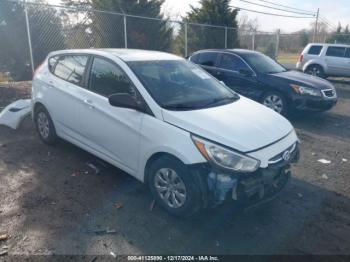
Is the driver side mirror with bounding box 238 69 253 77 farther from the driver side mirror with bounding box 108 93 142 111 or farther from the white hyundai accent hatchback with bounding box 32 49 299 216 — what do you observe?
the driver side mirror with bounding box 108 93 142 111

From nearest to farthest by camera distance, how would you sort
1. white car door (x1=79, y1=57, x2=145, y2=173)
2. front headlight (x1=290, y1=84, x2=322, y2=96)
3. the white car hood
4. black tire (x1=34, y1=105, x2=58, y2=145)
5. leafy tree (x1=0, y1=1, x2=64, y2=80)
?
the white car hood
white car door (x1=79, y1=57, x2=145, y2=173)
black tire (x1=34, y1=105, x2=58, y2=145)
front headlight (x1=290, y1=84, x2=322, y2=96)
leafy tree (x1=0, y1=1, x2=64, y2=80)

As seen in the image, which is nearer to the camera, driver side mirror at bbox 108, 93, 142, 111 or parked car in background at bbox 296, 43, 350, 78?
driver side mirror at bbox 108, 93, 142, 111

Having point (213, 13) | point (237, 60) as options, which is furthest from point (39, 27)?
point (213, 13)

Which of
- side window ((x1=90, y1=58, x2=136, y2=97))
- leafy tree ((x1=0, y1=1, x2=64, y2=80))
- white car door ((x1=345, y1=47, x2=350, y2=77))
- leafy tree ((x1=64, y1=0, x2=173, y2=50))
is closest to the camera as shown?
side window ((x1=90, y1=58, x2=136, y2=97))

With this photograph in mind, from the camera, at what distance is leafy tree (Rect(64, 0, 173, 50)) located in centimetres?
1237

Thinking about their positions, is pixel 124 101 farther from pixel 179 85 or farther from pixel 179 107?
pixel 179 85

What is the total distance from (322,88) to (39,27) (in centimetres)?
884

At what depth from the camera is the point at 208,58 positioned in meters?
8.98

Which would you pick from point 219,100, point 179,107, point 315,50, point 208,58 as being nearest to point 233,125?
point 179,107

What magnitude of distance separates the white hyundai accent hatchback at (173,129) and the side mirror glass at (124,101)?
11 millimetres

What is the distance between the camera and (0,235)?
3.10 metres

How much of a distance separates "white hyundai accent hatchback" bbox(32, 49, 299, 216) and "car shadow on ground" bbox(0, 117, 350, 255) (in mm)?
311

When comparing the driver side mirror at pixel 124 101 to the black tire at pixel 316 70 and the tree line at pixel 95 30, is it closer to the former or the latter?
the tree line at pixel 95 30

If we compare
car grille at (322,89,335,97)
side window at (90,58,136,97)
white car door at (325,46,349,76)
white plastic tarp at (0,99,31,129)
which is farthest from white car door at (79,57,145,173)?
white car door at (325,46,349,76)
